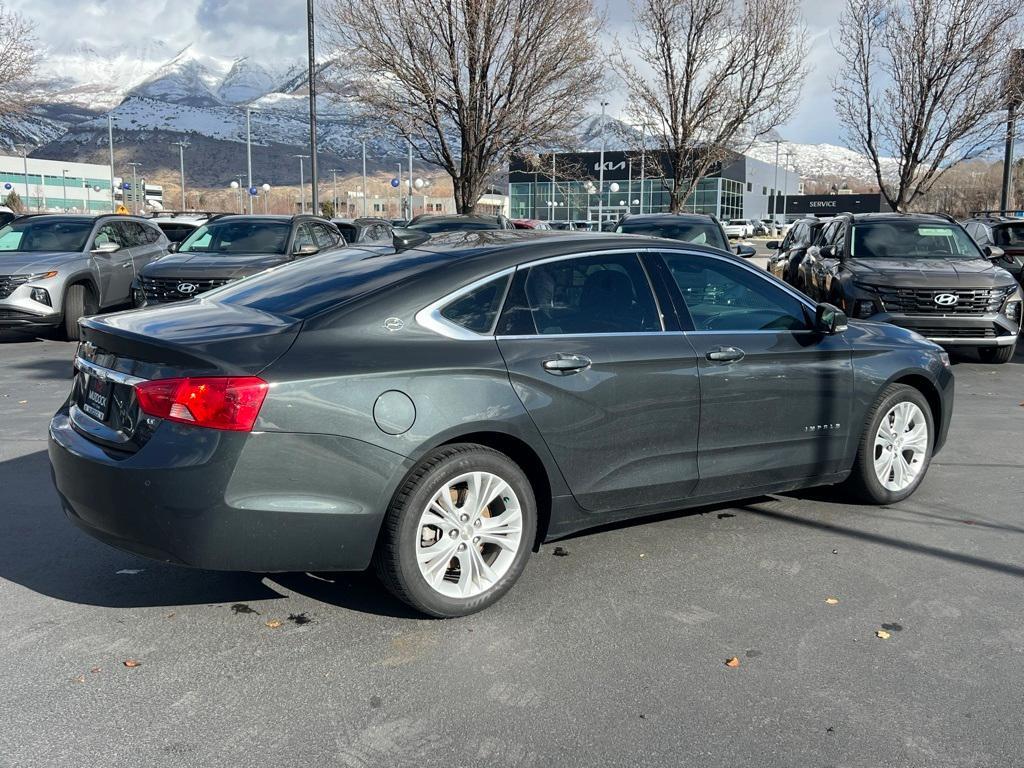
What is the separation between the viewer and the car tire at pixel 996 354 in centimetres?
1207

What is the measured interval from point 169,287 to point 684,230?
22.2 ft

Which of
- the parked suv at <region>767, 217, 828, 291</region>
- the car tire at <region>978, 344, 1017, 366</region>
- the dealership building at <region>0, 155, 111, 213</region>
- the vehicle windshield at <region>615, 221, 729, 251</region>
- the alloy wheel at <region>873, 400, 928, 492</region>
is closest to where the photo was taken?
the alloy wheel at <region>873, 400, 928, 492</region>

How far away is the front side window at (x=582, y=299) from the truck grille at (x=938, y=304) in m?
7.44

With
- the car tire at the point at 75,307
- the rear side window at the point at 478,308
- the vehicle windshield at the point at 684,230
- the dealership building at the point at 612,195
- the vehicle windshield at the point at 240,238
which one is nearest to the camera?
the rear side window at the point at 478,308

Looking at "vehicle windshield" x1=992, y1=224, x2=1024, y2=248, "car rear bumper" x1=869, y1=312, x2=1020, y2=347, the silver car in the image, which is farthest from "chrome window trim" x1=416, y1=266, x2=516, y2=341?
"vehicle windshield" x1=992, y1=224, x2=1024, y2=248

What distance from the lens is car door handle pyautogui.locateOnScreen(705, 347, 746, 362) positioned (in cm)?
494

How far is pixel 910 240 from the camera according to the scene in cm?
1282

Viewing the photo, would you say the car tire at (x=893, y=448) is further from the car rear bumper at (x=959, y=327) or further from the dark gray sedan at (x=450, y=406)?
the car rear bumper at (x=959, y=327)

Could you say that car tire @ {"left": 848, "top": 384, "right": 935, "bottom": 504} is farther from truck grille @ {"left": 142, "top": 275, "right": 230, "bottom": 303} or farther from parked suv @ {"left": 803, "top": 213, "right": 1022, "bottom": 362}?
truck grille @ {"left": 142, "top": 275, "right": 230, "bottom": 303}

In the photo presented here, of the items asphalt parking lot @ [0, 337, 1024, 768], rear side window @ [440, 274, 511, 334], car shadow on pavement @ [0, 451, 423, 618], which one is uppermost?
rear side window @ [440, 274, 511, 334]

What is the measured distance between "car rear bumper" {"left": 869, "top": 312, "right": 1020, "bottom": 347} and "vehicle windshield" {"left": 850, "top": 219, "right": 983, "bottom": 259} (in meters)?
1.37

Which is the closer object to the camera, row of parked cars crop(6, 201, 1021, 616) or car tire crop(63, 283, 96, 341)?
row of parked cars crop(6, 201, 1021, 616)

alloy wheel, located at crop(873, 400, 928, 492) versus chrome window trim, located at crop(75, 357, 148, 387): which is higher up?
chrome window trim, located at crop(75, 357, 148, 387)

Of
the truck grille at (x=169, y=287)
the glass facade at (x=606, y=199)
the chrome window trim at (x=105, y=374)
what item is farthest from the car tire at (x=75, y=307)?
the glass facade at (x=606, y=199)
